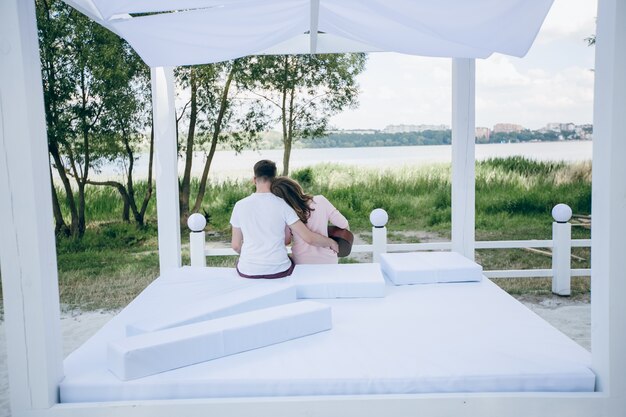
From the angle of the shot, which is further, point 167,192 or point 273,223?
point 167,192

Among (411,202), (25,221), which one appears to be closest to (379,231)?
(25,221)

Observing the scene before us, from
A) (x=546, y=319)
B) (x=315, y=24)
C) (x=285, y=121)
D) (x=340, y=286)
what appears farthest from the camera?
(x=285, y=121)

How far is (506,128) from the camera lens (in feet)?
31.6

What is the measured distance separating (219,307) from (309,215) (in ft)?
4.09

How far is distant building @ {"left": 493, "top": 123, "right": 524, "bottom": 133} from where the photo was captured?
31.5 feet

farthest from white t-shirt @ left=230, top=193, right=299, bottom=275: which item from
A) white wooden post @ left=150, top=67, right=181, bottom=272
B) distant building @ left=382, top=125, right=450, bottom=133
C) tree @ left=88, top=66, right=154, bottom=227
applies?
distant building @ left=382, top=125, right=450, bottom=133

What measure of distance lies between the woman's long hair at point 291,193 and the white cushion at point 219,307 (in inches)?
25.5

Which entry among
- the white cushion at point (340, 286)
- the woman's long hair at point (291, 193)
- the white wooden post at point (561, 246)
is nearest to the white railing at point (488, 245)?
the white wooden post at point (561, 246)

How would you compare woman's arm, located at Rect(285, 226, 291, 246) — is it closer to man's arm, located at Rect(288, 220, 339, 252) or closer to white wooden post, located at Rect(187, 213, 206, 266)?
man's arm, located at Rect(288, 220, 339, 252)

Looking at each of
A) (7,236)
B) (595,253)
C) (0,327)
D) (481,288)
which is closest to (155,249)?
(0,327)

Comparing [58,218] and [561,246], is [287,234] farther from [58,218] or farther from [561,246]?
[58,218]

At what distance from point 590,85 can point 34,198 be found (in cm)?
952

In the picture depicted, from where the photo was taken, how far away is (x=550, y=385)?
2309mm

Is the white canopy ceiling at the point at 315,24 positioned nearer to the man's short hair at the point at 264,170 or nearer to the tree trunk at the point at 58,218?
the man's short hair at the point at 264,170
